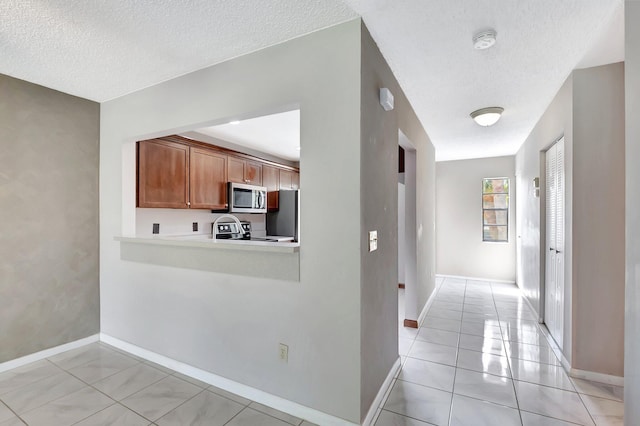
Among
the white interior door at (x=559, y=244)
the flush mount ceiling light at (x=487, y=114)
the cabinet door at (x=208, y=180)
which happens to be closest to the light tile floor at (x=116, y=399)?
the cabinet door at (x=208, y=180)

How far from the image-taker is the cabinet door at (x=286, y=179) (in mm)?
5531

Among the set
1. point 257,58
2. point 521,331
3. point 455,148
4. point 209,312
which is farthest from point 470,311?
point 257,58

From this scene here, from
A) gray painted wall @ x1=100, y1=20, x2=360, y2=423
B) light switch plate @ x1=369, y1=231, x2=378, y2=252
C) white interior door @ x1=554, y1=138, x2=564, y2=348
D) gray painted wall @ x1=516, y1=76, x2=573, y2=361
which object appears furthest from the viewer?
white interior door @ x1=554, y1=138, x2=564, y2=348

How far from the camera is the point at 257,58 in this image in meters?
2.06

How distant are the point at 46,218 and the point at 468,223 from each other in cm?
634

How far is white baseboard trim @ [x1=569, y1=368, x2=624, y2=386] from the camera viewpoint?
2.26 metres

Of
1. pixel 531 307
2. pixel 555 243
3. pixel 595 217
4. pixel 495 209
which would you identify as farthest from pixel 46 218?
pixel 495 209

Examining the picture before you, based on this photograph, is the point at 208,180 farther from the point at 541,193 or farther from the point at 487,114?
the point at 541,193

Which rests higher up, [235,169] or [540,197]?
[235,169]

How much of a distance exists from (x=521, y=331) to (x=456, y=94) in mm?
2642

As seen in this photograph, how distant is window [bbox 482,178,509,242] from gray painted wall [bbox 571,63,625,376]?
12.4ft

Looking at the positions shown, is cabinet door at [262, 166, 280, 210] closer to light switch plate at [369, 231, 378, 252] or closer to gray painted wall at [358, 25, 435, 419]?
gray painted wall at [358, 25, 435, 419]

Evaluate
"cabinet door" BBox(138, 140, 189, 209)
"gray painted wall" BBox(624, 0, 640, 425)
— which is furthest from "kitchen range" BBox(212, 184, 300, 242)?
"gray painted wall" BBox(624, 0, 640, 425)

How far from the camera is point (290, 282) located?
193 cm
